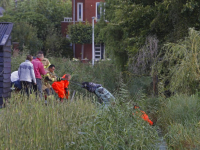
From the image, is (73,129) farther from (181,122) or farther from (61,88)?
(61,88)

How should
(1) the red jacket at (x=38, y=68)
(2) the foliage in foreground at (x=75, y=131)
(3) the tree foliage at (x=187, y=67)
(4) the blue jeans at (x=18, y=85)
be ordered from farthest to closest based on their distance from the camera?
(4) the blue jeans at (x=18, y=85)
(1) the red jacket at (x=38, y=68)
(3) the tree foliage at (x=187, y=67)
(2) the foliage in foreground at (x=75, y=131)

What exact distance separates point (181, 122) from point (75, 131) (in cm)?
237

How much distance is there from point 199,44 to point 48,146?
5.92 m

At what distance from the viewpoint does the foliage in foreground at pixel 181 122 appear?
5879mm

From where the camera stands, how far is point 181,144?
5.80m

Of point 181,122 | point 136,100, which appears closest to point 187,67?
point 181,122

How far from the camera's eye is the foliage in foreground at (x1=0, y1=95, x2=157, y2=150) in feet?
16.8

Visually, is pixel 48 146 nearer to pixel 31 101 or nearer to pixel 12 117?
pixel 12 117

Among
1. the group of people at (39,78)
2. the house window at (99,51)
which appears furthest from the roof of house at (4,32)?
the house window at (99,51)

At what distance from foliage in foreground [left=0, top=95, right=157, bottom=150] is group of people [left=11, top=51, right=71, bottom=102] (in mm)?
4401

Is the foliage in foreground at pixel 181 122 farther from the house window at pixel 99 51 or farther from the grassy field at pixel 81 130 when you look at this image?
the house window at pixel 99 51

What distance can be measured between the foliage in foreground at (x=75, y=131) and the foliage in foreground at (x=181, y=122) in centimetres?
43

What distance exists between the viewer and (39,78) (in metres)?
11.4

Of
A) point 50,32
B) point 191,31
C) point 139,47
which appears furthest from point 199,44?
Result: point 50,32
